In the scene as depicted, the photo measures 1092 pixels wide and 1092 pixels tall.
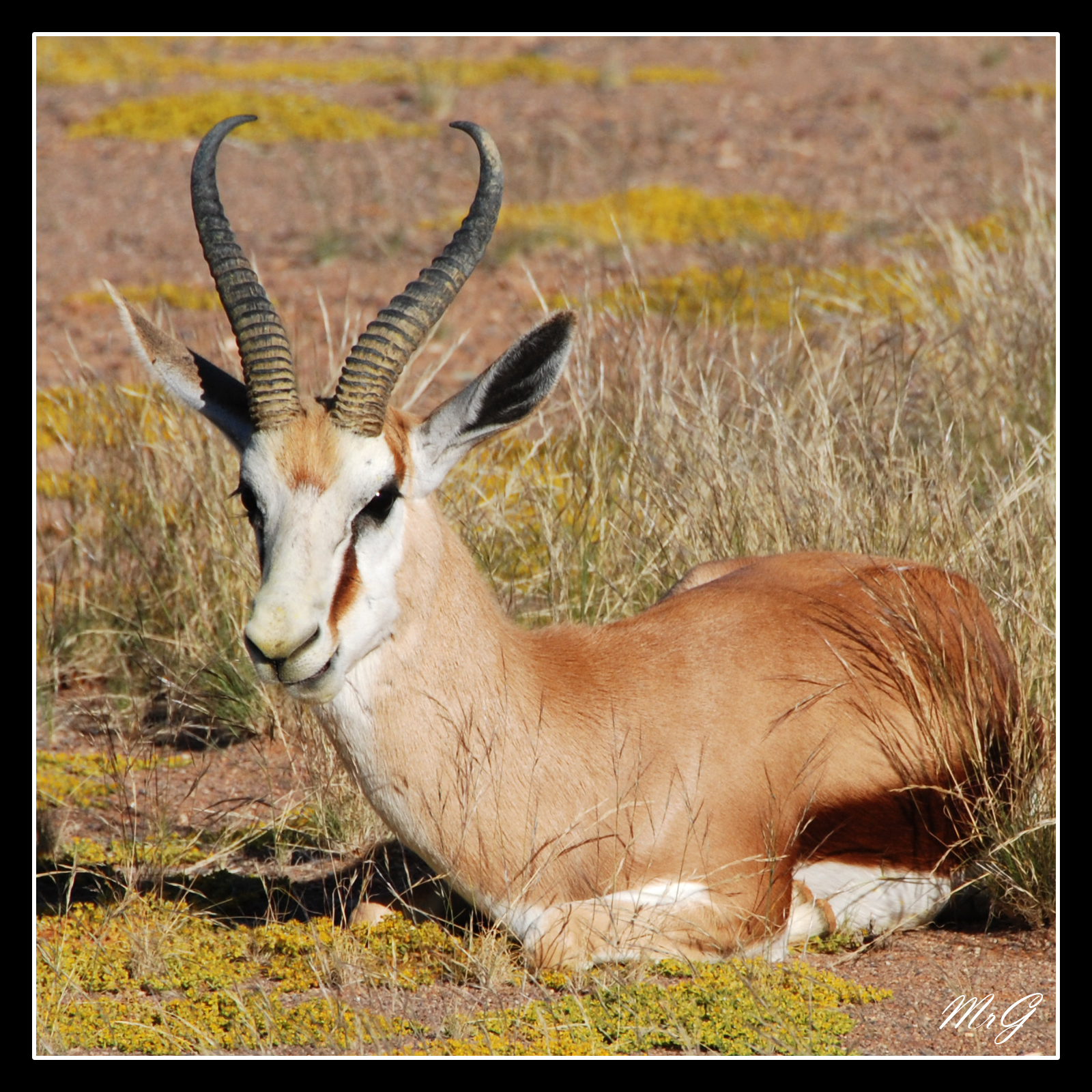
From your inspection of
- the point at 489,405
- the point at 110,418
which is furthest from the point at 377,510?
A: the point at 110,418

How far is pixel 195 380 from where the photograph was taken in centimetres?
481

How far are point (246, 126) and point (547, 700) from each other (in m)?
16.3

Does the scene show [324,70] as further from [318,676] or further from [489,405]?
[318,676]

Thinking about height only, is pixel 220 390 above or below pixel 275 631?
above

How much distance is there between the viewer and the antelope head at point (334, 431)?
412 cm

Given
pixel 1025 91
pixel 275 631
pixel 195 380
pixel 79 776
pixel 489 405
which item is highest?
pixel 1025 91

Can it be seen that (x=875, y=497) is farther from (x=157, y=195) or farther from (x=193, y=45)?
(x=193, y=45)

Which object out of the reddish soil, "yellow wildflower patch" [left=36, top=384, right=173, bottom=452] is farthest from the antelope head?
"yellow wildflower patch" [left=36, top=384, right=173, bottom=452]

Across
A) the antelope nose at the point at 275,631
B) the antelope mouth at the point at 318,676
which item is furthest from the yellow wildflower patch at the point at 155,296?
the antelope nose at the point at 275,631

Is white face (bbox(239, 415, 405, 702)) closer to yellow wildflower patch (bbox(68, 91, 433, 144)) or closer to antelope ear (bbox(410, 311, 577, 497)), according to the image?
antelope ear (bbox(410, 311, 577, 497))

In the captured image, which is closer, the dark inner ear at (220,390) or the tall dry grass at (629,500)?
the dark inner ear at (220,390)

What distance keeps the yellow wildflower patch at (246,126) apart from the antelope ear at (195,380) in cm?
1432

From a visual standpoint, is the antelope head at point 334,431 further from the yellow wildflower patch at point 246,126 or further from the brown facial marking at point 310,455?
the yellow wildflower patch at point 246,126

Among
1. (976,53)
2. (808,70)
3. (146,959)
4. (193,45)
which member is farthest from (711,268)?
(193,45)
